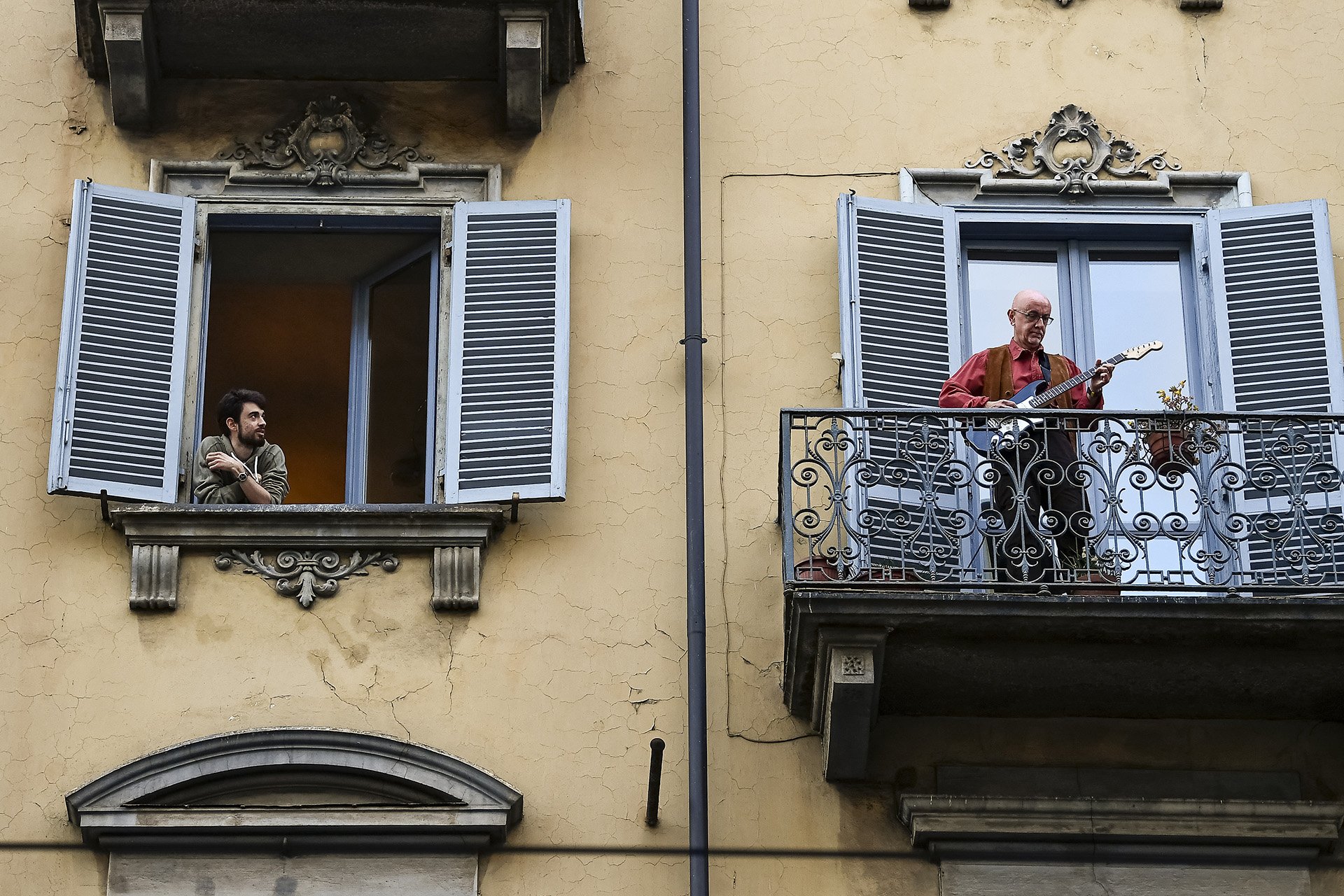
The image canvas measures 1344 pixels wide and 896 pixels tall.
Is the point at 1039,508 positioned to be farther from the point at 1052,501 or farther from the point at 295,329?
the point at 295,329

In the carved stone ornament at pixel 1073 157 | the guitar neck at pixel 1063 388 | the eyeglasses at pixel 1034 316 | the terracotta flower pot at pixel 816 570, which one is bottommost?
the terracotta flower pot at pixel 816 570

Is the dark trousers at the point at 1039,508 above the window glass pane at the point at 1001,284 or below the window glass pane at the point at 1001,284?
below

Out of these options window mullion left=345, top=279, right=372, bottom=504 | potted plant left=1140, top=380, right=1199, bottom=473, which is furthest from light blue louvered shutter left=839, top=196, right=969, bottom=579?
window mullion left=345, top=279, right=372, bottom=504

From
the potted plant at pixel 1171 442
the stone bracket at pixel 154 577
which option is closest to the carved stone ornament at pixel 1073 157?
the potted plant at pixel 1171 442

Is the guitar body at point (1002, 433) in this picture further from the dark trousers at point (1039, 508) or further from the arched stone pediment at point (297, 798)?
the arched stone pediment at point (297, 798)

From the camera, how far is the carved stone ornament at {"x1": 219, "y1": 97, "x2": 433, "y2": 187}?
1171 centimetres

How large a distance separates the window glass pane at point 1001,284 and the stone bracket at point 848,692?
2.21 meters

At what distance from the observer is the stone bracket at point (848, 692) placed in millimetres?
9828

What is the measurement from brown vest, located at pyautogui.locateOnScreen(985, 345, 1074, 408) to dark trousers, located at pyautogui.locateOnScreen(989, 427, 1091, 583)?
0.27 m

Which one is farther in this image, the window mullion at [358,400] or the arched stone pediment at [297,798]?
the window mullion at [358,400]

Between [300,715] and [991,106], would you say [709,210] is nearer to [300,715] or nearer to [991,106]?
[991,106]

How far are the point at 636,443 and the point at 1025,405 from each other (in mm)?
1736

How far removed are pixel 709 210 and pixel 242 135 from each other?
7.31 ft

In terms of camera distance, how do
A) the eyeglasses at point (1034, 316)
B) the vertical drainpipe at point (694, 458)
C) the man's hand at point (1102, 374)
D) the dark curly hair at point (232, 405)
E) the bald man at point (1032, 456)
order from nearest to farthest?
1. the bald man at point (1032, 456)
2. the vertical drainpipe at point (694, 458)
3. the man's hand at point (1102, 374)
4. the eyeglasses at point (1034, 316)
5. the dark curly hair at point (232, 405)
